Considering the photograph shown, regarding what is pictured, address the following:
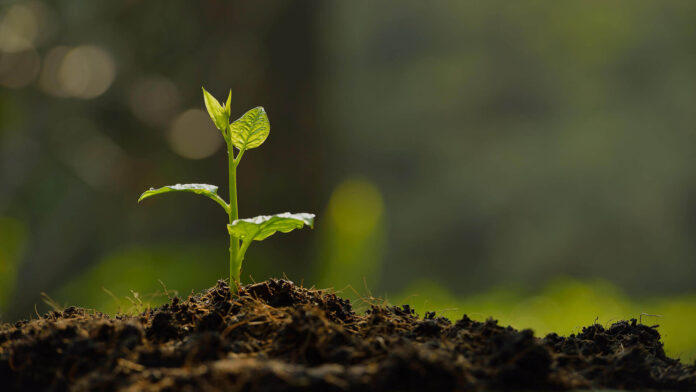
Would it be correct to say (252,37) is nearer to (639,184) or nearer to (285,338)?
(285,338)

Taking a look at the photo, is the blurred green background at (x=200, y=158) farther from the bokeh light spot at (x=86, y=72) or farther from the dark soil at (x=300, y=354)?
the dark soil at (x=300, y=354)

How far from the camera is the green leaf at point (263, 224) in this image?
3.79 feet

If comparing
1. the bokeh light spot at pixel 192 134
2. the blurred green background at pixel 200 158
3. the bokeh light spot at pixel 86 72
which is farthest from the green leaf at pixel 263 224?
the bokeh light spot at pixel 86 72

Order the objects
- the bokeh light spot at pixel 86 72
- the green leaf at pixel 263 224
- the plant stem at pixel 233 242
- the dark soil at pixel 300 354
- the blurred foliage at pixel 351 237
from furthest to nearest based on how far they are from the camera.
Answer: the bokeh light spot at pixel 86 72, the blurred foliage at pixel 351 237, the plant stem at pixel 233 242, the green leaf at pixel 263 224, the dark soil at pixel 300 354

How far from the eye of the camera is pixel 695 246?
661 centimetres

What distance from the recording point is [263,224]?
3.95 feet

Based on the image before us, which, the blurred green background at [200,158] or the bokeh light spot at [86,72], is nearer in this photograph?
the blurred green background at [200,158]

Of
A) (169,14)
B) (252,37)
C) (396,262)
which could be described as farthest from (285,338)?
(396,262)

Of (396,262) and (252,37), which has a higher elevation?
(252,37)

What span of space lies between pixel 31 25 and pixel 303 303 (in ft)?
13.6

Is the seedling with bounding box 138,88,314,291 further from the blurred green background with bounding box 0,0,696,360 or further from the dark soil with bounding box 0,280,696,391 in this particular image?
the blurred green background with bounding box 0,0,696,360

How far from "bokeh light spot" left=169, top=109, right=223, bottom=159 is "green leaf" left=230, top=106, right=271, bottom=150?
2.70m

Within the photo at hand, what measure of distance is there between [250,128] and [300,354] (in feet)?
2.01

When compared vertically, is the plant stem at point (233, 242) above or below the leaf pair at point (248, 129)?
below
